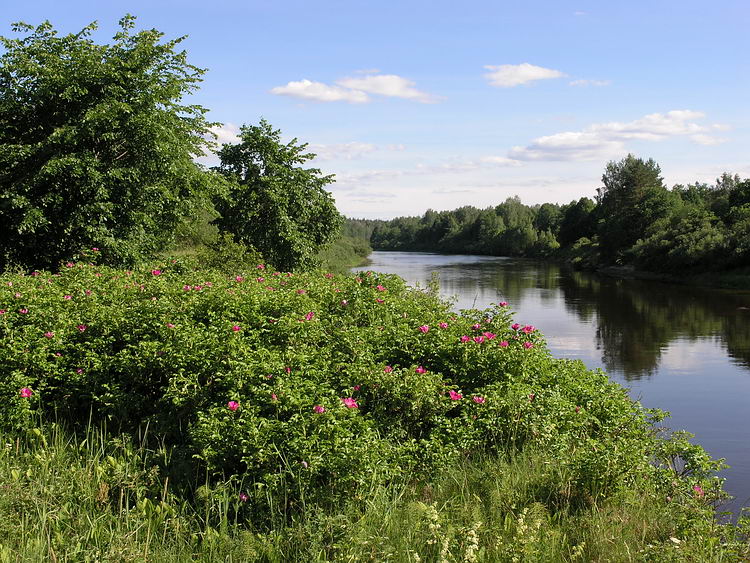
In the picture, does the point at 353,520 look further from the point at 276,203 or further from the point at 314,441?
the point at 276,203

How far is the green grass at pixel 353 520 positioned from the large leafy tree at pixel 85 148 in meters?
11.7

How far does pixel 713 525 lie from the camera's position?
412 cm

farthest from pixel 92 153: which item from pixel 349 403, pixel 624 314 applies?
pixel 624 314

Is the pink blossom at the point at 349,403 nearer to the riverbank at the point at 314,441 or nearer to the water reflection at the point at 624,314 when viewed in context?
the riverbank at the point at 314,441

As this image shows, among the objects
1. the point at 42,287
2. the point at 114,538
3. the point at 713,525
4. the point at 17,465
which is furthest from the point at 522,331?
the point at 42,287

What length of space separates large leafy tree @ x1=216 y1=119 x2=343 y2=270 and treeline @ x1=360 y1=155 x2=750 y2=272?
96.0ft

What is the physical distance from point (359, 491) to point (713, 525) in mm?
2293

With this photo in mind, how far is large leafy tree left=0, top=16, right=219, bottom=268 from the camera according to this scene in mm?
15289

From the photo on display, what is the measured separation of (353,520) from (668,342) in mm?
20766

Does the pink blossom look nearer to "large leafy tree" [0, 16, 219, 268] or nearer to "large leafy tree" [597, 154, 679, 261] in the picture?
"large leafy tree" [0, 16, 219, 268]

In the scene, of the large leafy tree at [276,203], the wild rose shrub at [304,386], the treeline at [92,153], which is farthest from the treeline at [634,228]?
the wild rose shrub at [304,386]

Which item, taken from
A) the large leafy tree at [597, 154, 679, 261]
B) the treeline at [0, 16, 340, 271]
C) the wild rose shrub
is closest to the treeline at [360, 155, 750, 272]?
the large leafy tree at [597, 154, 679, 261]

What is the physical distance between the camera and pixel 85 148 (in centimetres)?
1585

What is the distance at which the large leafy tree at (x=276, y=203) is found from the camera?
2591 cm
